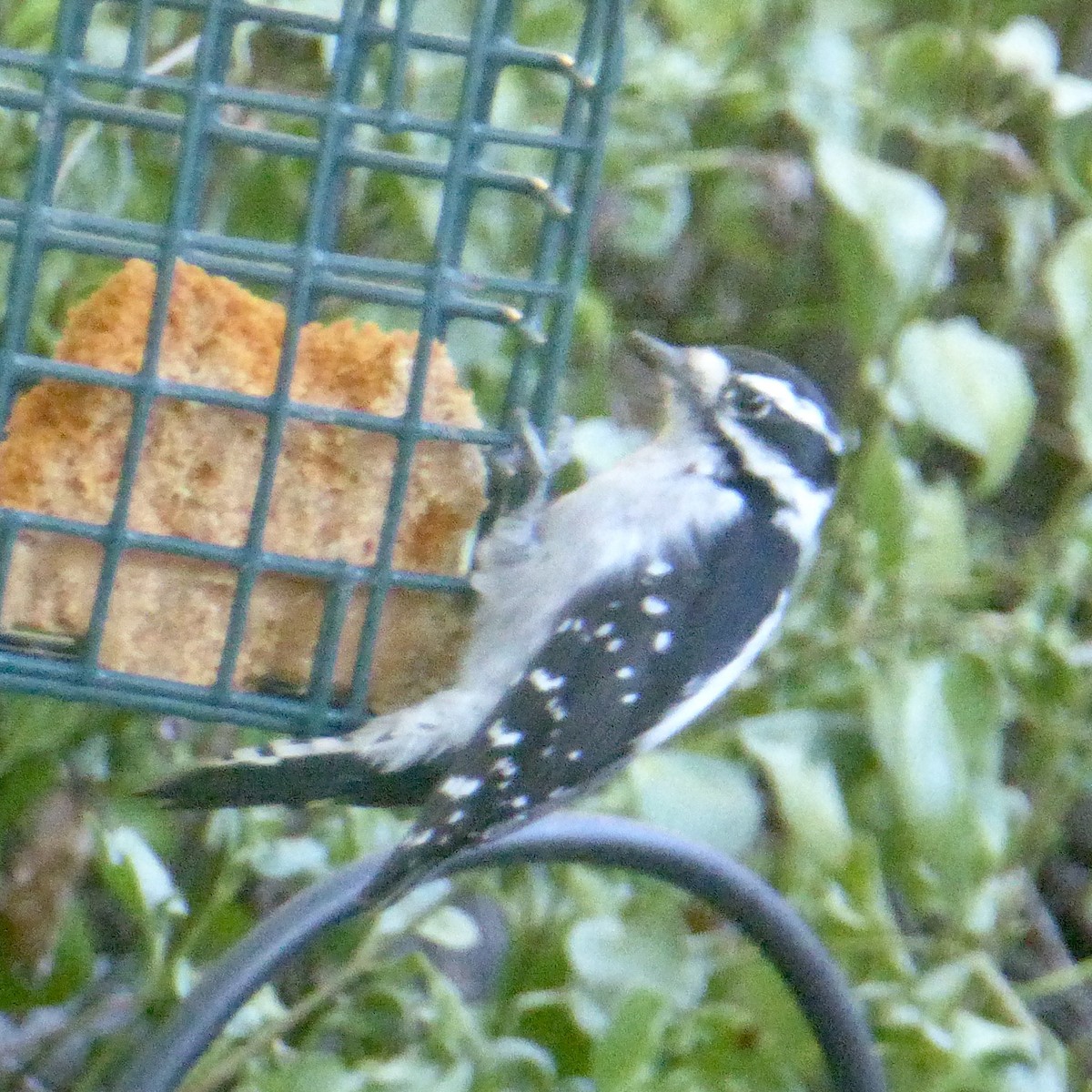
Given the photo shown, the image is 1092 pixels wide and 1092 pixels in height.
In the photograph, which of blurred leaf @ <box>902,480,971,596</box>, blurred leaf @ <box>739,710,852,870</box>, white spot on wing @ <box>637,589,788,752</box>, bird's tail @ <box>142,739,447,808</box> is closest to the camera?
bird's tail @ <box>142,739,447,808</box>

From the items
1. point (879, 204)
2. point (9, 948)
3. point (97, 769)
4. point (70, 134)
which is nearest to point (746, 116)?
point (879, 204)

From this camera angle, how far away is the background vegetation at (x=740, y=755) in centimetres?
193

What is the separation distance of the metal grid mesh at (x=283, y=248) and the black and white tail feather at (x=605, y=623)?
0.06 m

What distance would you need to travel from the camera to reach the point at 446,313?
5.46 feet

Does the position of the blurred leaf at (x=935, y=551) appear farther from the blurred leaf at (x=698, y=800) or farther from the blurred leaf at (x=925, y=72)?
the blurred leaf at (x=925, y=72)

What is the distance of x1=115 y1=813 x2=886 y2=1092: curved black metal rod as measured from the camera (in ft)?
4.73

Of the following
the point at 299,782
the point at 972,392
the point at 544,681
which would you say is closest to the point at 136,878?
the point at 299,782

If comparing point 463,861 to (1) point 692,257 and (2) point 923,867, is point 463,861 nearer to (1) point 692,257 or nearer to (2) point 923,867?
(2) point 923,867

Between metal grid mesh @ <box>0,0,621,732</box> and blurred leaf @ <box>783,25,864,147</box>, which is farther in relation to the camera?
blurred leaf @ <box>783,25,864,147</box>

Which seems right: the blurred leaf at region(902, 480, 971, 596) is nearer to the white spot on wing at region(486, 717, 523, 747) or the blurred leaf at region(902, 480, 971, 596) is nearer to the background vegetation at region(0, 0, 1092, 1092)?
the background vegetation at region(0, 0, 1092, 1092)

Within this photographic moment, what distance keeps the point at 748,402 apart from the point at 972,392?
0.37 meters

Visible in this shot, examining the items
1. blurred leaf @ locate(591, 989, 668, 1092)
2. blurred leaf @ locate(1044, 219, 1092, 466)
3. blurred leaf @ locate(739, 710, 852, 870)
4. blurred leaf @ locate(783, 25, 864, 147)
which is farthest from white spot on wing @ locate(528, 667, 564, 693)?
blurred leaf @ locate(783, 25, 864, 147)

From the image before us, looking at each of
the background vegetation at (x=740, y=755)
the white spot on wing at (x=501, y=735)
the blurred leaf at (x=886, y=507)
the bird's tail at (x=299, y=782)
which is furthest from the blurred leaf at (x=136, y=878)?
the blurred leaf at (x=886, y=507)

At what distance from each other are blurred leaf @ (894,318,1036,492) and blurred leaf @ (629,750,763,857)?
48 cm
